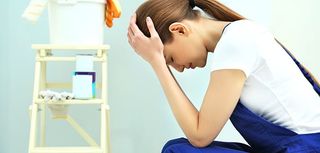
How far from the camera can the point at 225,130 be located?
67.9 inches

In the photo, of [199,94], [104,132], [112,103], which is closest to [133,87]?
[112,103]

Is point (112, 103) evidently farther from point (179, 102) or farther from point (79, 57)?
point (179, 102)

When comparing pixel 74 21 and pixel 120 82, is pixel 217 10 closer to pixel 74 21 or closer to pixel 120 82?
pixel 74 21

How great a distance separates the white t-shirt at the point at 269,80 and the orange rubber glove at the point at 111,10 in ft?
1.47

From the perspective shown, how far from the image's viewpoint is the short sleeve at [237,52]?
3.28 ft

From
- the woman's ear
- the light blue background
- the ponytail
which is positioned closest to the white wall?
the light blue background

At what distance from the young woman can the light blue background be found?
55 centimetres

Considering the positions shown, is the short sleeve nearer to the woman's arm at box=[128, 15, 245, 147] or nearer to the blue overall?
the woman's arm at box=[128, 15, 245, 147]

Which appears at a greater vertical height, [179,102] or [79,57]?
[79,57]

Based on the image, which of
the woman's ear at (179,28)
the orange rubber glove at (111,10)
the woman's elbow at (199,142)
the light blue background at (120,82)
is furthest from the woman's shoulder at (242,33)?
the light blue background at (120,82)

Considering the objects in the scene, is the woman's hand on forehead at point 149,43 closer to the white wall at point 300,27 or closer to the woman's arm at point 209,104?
the woman's arm at point 209,104

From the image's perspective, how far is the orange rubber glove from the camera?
1.38 m

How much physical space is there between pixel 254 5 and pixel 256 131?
0.75 metres

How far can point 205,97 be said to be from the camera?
1049 mm
